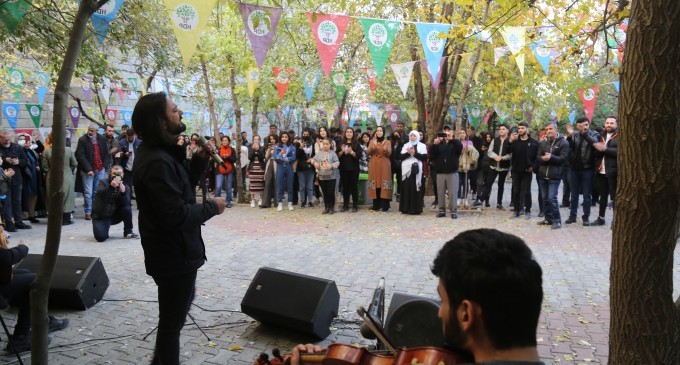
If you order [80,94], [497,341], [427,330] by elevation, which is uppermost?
[80,94]

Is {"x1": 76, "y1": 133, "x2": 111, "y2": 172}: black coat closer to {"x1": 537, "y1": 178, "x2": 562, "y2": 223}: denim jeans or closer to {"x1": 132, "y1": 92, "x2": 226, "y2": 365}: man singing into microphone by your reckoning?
{"x1": 132, "y1": 92, "x2": 226, "y2": 365}: man singing into microphone

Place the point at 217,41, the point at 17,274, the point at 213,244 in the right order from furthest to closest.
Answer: the point at 217,41 → the point at 213,244 → the point at 17,274

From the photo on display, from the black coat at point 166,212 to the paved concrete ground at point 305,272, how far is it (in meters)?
1.40

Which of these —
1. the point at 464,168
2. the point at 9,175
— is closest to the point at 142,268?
the point at 9,175

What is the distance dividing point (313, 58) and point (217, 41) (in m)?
6.66

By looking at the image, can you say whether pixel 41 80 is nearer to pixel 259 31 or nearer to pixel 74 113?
pixel 74 113

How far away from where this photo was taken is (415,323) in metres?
3.24

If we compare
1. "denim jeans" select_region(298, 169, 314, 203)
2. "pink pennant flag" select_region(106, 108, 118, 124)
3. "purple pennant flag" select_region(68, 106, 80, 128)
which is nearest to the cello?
"denim jeans" select_region(298, 169, 314, 203)

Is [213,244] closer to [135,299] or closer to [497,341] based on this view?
[135,299]

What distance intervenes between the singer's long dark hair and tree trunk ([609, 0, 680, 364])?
2520 millimetres

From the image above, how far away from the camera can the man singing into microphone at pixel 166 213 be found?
294 cm

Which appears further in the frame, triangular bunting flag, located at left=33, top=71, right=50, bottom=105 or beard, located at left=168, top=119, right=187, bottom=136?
triangular bunting flag, located at left=33, top=71, right=50, bottom=105

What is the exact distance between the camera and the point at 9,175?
948 cm

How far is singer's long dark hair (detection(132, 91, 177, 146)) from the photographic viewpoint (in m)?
2.99
